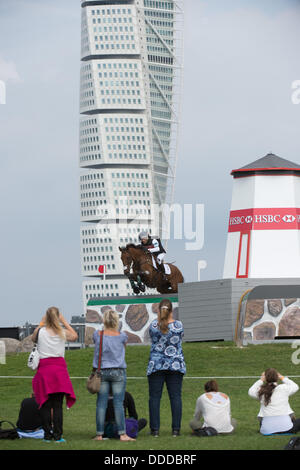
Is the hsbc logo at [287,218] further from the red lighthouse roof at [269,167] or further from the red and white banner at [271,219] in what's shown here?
the red lighthouse roof at [269,167]

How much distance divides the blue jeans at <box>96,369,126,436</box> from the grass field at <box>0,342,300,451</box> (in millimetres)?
215

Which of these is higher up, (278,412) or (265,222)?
(265,222)

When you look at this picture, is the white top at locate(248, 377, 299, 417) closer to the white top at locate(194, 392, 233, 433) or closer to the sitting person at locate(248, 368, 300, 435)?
the sitting person at locate(248, 368, 300, 435)

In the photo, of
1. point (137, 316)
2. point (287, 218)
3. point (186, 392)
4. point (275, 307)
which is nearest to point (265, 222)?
point (287, 218)

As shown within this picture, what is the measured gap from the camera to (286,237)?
33.8 meters

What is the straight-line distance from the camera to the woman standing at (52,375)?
12758 mm

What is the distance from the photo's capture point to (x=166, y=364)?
13516mm

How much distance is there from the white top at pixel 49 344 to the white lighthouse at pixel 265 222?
2113 centimetres

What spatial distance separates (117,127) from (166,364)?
148385 mm

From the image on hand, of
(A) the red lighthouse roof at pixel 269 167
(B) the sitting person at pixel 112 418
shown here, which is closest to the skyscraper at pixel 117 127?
(A) the red lighthouse roof at pixel 269 167

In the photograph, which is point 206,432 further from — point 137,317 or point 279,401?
point 137,317
